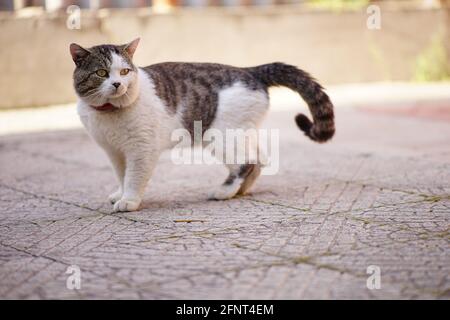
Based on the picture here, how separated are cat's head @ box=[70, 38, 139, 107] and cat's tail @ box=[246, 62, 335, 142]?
0.89 meters

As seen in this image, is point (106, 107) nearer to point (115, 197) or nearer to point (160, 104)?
point (160, 104)

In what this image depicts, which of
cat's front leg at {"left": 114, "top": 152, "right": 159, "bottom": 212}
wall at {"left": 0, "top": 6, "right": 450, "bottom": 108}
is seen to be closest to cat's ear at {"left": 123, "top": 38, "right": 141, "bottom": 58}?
cat's front leg at {"left": 114, "top": 152, "right": 159, "bottom": 212}

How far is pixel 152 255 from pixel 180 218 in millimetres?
729

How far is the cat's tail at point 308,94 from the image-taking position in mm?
4371

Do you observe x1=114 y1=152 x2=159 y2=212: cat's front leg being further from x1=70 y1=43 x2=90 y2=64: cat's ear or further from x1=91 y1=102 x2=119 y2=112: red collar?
x1=70 y1=43 x2=90 y2=64: cat's ear

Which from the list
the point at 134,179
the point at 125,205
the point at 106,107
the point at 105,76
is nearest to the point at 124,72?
the point at 105,76

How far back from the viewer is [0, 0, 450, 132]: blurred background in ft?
30.0

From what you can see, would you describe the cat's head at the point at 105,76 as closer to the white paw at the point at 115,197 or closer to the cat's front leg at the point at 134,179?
the cat's front leg at the point at 134,179

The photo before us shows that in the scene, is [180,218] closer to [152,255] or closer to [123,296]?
[152,255]

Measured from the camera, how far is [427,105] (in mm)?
9219

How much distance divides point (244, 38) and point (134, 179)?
262 inches

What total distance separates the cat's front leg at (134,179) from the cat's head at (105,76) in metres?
0.35

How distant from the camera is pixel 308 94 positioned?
4.41m

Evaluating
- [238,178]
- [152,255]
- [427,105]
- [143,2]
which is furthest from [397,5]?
[152,255]
